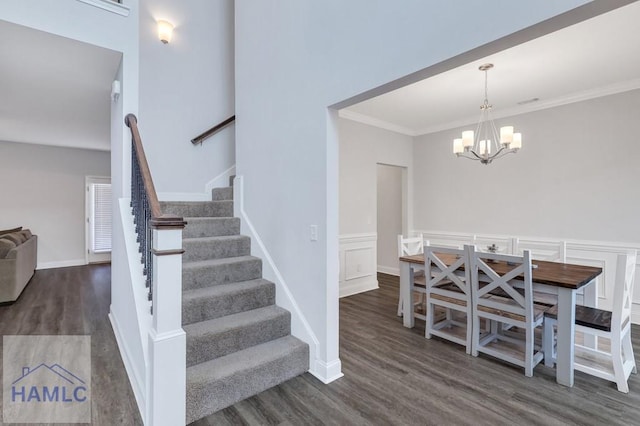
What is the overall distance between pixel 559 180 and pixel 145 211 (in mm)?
4901

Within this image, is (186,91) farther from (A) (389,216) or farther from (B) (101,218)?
(B) (101,218)

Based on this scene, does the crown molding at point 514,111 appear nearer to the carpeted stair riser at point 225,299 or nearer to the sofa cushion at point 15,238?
the carpeted stair riser at point 225,299

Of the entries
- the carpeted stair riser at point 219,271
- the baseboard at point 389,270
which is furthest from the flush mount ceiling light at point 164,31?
the baseboard at point 389,270

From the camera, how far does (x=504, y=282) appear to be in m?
2.59

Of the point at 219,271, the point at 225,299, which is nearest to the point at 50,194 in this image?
the point at 219,271

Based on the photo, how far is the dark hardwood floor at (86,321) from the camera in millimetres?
2055

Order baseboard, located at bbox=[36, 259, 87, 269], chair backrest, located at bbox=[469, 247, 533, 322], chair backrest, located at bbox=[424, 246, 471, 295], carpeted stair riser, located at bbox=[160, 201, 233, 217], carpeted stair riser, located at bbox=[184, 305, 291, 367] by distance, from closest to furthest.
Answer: carpeted stair riser, located at bbox=[184, 305, 291, 367] < chair backrest, located at bbox=[469, 247, 533, 322] < chair backrest, located at bbox=[424, 246, 471, 295] < carpeted stair riser, located at bbox=[160, 201, 233, 217] < baseboard, located at bbox=[36, 259, 87, 269]

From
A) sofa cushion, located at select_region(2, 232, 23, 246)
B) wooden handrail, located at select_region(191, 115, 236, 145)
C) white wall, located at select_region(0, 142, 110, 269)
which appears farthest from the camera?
white wall, located at select_region(0, 142, 110, 269)

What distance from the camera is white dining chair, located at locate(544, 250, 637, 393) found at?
2.26 meters

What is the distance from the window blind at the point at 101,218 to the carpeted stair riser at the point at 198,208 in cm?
514

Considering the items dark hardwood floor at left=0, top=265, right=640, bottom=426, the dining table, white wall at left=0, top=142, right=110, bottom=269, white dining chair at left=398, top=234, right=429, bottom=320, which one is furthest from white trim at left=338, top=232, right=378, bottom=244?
white wall at left=0, top=142, right=110, bottom=269

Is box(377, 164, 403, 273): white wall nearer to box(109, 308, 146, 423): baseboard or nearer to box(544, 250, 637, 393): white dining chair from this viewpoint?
box(544, 250, 637, 393): white dining chair

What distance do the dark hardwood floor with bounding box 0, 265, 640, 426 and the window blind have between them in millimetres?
4220

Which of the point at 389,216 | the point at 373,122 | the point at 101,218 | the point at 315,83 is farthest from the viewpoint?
the point at 101,218
